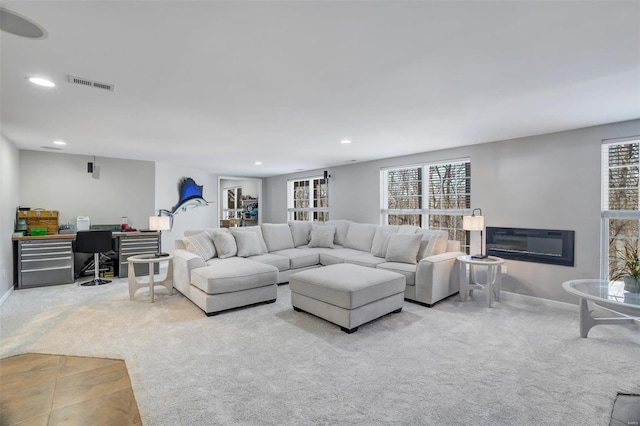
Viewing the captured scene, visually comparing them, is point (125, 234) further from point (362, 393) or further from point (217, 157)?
point (362, 393)

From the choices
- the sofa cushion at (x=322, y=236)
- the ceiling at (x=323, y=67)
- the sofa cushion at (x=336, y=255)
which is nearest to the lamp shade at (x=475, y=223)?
the ceiling at (x=323, y=67)

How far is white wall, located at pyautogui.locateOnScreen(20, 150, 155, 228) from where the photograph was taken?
520cm

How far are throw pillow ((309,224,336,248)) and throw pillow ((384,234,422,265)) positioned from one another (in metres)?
1.48

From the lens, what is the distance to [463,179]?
4.87 meters

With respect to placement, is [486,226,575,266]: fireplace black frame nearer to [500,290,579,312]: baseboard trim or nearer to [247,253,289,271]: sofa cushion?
[500,290,579,312]: baseboard trim

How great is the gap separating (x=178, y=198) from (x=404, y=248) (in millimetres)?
5396

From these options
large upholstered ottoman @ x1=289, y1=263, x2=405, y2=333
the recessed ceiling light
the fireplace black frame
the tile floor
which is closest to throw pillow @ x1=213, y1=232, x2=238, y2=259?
large upholstered ottoman @ x1=289, y1=263, x2=405, y2=333

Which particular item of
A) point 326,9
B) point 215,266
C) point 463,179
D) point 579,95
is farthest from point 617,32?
point 215,266

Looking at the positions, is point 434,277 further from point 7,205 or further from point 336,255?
point 7,205

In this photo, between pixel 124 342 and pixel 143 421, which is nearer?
pixel 143 421

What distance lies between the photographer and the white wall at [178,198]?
6664 mm

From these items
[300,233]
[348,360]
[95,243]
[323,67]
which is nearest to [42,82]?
[323,67]

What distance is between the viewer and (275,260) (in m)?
4.84

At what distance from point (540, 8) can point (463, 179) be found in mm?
3639
